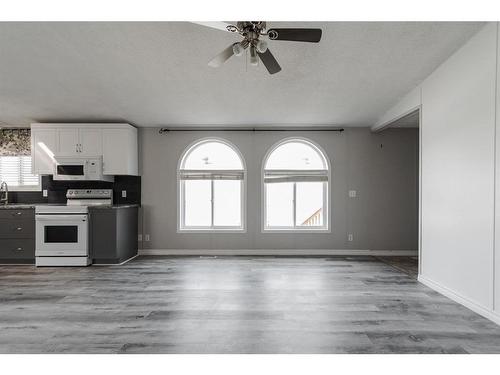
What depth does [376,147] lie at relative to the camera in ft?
18.7

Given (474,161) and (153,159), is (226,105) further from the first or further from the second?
(474,161)

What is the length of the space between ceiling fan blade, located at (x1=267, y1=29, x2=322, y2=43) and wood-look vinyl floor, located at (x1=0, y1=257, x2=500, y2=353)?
231 cm

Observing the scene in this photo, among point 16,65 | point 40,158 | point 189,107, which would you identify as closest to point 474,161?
point 189,107

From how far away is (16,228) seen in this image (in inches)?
191

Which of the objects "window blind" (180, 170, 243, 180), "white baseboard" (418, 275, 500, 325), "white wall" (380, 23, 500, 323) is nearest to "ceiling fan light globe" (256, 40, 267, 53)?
"white wall" (380, 23, 500, 323)

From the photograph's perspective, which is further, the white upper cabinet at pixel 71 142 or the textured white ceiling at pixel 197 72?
the white upper cabinet at pixel 71 142

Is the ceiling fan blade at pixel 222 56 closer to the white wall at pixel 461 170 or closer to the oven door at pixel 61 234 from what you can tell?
the white wall at pixel 461 170

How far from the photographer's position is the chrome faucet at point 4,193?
18.2 ft

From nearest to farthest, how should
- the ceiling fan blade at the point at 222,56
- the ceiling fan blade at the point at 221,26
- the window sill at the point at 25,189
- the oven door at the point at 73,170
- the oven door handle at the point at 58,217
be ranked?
the ceiling fan blade at the point at 221,26, the ceiling fan blade at the point at 222,56, the oven door handle at the point at 58,217, the oven door at the point at 73,170, the window sill at the point at 25,189

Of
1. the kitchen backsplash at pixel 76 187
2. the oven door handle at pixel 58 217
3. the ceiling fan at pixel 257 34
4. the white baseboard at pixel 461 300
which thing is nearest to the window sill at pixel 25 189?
the kitchen backsplash at pixel 76 187

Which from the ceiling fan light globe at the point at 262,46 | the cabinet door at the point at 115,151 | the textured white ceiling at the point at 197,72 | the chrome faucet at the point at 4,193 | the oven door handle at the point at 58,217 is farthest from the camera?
the chrome faucet at the point at 4,193

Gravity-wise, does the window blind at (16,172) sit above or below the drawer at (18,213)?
above

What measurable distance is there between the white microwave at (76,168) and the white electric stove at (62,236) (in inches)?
24.6

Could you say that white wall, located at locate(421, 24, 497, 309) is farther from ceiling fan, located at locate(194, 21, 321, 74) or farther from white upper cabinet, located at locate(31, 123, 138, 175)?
white upper cabinet, located at locate(31, 123, 138, 175)
